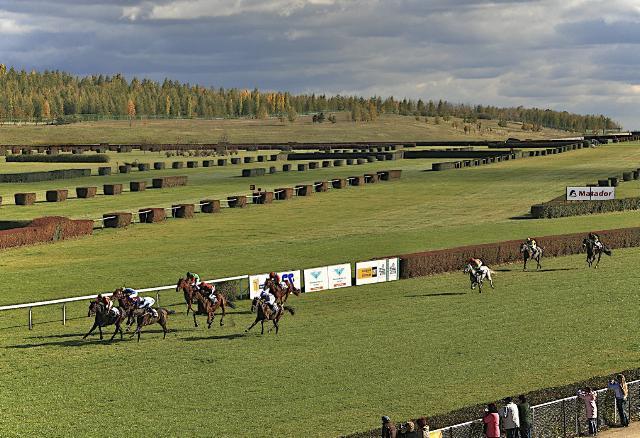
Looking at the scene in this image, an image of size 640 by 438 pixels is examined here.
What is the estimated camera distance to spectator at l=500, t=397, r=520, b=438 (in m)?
19.1

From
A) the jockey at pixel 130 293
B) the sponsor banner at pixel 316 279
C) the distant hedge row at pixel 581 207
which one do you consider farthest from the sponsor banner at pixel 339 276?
the distant hedge row at pixel 581 207

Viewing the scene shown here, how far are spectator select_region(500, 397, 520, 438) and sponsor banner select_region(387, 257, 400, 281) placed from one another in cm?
2028

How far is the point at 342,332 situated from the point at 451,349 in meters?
3.72

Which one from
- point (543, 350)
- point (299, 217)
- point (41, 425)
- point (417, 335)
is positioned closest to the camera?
point (41, 425)

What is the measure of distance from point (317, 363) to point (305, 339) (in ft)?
9.74

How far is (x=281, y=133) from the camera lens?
197 metres

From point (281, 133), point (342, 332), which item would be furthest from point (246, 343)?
point (281, 133)

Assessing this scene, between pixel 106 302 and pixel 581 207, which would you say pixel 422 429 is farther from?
pixel 581 207

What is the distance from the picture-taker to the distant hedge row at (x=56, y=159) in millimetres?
107688

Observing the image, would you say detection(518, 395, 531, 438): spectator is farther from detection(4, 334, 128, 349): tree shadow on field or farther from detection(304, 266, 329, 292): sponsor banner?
detection(304, 266, 329, 292): sponsor banner

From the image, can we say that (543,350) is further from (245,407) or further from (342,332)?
(245,407)

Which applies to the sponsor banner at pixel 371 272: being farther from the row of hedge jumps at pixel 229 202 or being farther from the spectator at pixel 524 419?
the row of hedge jumps at pixel 229 202

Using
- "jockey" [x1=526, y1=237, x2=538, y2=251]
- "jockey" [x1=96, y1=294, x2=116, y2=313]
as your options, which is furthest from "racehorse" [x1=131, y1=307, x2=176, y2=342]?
"jockey" [x1=526, y1=237, x2=538, y2=251]

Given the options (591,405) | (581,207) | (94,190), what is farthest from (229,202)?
(591,405)
